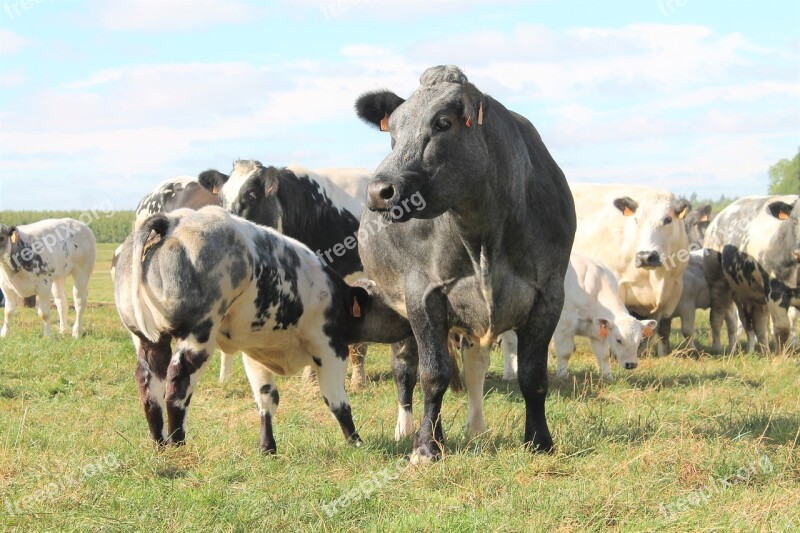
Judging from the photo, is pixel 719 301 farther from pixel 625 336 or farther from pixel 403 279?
pixel 403 279

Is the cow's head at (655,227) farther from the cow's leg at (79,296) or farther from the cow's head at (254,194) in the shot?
the cow's leg at (79,296)

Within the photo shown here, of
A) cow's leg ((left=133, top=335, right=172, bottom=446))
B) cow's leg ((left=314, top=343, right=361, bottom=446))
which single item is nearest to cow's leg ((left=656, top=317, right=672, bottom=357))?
cow's leg ((left=314, top=343, right=361, bottom=446))

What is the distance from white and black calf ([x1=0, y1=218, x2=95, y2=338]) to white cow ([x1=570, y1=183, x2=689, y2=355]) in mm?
7961

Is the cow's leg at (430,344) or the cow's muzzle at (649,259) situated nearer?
the cow's leg at (430,344)

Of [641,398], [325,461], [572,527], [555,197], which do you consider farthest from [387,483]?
[641,398]

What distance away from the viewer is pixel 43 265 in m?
15.7

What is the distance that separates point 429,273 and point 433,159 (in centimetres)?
100

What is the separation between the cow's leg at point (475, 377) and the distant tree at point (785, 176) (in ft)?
290

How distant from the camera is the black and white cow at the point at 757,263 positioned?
11.9 meters

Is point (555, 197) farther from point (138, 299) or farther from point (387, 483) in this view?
point (138, 299)

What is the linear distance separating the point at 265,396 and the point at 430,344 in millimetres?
1558

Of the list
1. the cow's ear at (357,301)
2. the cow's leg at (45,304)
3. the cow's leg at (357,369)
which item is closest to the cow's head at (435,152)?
the cow's ear at (357,301)

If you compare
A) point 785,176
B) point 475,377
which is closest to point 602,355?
point 475,377

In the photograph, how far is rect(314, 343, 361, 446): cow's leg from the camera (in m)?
6.68
